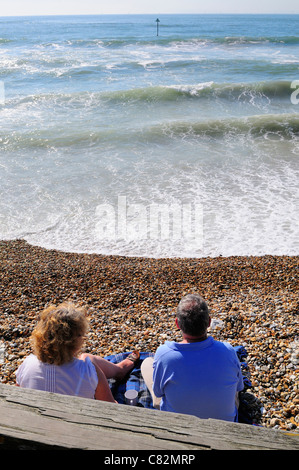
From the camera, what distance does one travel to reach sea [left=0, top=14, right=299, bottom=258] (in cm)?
863

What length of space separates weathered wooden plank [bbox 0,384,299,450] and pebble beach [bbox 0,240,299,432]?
2.21 metres

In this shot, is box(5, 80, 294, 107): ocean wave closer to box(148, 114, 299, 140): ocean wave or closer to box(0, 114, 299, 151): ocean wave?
box(0, 114, 299, 151): ocean wave

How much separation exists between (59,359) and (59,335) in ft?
0.67

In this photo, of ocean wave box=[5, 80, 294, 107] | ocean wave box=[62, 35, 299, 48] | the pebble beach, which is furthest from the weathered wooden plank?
ocean wave box=[62, 35, 299, 48]

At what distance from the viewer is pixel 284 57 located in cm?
3472

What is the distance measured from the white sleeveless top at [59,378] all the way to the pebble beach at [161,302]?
116 cm

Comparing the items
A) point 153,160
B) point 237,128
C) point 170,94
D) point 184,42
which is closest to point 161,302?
point 153,160

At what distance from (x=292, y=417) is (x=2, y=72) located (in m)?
32.3

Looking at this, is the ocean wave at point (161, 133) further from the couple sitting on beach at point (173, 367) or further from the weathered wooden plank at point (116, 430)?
the weathered wooden plank at point (116, 430)

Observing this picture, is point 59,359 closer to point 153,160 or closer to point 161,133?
point 153,160

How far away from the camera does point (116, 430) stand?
121 centimetres

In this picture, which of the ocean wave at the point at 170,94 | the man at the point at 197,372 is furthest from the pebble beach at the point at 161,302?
the ocean wave at the point at 170,94
